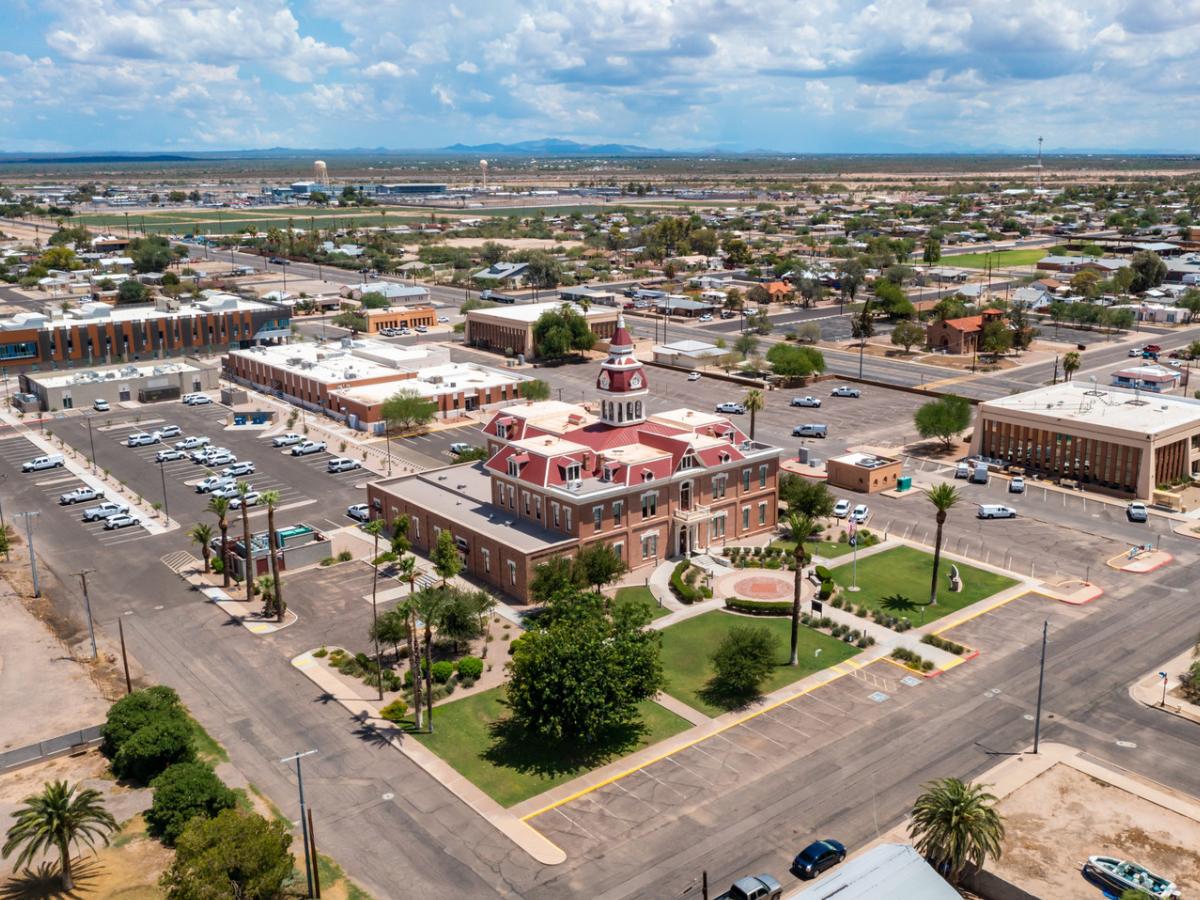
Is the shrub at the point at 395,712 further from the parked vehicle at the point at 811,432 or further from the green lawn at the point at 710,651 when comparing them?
the parked vehicle at the point at 811,432

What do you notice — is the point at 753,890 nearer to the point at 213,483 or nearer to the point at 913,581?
the point at 913,581

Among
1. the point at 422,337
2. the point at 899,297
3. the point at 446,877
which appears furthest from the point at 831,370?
the point at 446,877

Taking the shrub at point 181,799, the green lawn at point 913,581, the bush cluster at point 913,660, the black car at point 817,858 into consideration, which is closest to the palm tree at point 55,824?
the shrub at point 181,799

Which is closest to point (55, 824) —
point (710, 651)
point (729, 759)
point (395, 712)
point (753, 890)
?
point (395, 712)

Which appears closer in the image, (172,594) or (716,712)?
(716,712)

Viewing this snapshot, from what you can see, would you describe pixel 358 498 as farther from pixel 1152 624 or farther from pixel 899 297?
pixel 899 297

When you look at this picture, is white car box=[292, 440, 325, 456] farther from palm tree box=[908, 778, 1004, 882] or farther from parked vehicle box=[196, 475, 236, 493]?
palm tree box=[908, 778, 1004, 882]
